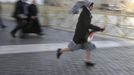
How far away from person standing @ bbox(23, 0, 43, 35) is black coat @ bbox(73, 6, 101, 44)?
16.2ft

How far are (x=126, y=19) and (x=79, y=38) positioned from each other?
6678 mm

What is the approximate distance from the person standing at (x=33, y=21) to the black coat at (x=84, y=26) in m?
4.93

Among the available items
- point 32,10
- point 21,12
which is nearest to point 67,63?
point 32,10

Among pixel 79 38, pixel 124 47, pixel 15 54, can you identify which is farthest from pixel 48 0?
pixel 79 38

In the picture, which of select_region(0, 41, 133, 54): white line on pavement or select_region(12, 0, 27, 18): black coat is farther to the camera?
select_region(12, 0, 27, 18): black coat

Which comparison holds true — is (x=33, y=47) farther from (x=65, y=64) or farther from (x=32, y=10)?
(x=65, y=64)

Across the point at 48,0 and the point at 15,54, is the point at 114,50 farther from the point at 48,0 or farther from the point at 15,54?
the point at 48,0

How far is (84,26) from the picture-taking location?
910cm

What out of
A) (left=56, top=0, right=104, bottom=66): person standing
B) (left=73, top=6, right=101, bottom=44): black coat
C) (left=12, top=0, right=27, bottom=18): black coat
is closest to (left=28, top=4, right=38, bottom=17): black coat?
(left=12, top=0, right=27, bottom=18): black coat

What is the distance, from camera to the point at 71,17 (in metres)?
17.3

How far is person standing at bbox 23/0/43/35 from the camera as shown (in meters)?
13.9

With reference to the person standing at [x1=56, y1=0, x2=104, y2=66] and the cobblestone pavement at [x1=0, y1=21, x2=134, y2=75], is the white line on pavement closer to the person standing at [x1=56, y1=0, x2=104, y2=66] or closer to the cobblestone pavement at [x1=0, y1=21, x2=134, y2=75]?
the cobblestone pavement at [x1=0, y1=21, x2=134, y2=75]

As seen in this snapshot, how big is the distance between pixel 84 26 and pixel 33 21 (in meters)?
5.64

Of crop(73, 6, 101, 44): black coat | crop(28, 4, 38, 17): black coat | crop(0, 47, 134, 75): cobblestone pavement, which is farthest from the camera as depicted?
crop(28, 4, 38, 17): black coat
